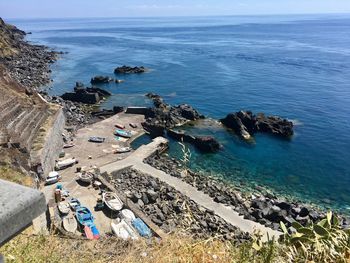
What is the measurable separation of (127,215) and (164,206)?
3.91m

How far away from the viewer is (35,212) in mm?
2516

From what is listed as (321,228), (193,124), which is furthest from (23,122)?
(321,228)

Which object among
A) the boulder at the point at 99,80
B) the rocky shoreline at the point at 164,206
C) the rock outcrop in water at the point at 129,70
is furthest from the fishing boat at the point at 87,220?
the rock outcrop in water at the point at 129,70

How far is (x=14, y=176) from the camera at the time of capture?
23.5 m

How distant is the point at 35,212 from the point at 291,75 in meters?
83.8

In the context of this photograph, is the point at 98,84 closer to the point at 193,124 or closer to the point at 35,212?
the point at 193,124

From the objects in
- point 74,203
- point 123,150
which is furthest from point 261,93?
point 74,203

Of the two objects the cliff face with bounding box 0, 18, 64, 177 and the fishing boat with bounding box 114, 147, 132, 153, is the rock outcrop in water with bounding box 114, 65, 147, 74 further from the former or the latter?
the fishing boat with bounding box 114, 147, 132, 153

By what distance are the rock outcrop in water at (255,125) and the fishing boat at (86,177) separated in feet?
76.7

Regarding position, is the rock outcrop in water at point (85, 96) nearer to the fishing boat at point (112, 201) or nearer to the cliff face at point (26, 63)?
the cliff face at point (26, 63)

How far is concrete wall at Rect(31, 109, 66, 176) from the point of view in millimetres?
30156

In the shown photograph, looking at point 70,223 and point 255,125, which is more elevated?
point 70,223

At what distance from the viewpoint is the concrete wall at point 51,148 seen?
30156 mm

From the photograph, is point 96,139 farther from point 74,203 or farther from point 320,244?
point 320,244
